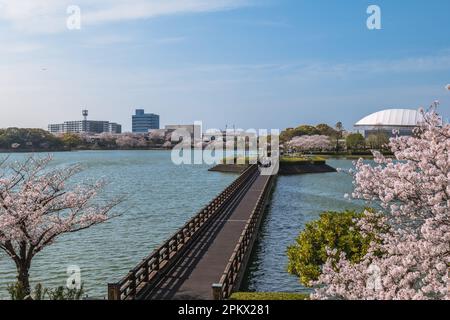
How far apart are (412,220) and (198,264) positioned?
12.6 meters

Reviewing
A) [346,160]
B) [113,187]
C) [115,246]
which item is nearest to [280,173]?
[113,187]

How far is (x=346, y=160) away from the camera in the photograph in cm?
13212

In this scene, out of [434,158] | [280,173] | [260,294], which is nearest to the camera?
[434,158]

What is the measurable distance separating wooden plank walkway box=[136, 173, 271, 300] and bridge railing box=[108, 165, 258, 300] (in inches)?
12.7

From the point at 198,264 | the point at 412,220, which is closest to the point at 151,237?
the point at 198,264

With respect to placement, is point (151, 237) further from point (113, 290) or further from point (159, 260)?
point (113, 290)

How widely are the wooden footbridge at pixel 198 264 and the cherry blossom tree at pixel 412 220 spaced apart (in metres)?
6.46

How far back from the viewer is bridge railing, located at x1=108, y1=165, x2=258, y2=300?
17.0m

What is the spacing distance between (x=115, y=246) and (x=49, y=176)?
11.7m

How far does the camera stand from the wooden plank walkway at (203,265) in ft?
59.8

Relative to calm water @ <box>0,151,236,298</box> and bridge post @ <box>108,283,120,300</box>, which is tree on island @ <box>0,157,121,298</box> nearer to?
bridge post @ <box>108,283,120,300</box>

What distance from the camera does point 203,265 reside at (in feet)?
73.2
